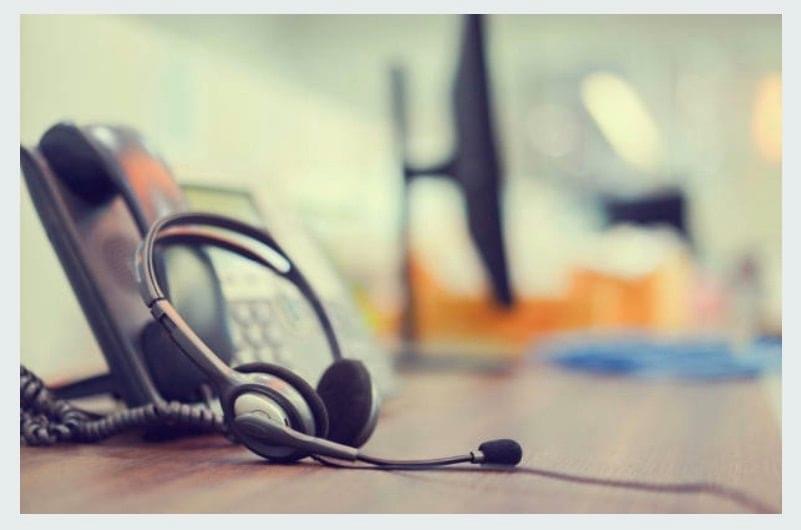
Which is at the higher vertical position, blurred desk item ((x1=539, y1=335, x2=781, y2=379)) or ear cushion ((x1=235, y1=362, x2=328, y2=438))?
ear cushion ((x1=235, y1=362, x2=328, y2=438))

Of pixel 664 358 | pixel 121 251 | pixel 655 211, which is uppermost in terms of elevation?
pixel 655 211

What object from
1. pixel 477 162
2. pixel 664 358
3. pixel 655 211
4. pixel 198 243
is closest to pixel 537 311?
pixel 664 358

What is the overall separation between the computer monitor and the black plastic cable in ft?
1.51

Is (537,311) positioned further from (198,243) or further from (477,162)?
(198,243)

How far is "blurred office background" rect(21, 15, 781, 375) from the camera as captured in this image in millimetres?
859

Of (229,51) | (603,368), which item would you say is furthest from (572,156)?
(603,368)

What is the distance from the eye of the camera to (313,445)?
47 centimetres

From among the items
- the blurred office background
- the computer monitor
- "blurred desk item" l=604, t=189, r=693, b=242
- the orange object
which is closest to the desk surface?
the blurred office background

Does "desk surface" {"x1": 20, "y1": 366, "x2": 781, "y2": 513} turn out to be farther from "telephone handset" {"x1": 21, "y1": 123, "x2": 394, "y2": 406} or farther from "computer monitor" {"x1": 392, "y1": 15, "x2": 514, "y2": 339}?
"computer monitor" {"x1": 392, "y1": 15, "x2": 514, "y2": 339}

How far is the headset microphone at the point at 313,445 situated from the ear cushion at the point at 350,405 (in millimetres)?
28

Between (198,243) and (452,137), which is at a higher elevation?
(452,137)

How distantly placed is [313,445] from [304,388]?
1.4 inches

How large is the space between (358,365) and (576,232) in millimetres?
2635

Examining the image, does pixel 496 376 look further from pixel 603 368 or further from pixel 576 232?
pixel 576 232
